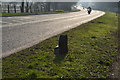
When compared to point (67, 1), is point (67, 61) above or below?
below

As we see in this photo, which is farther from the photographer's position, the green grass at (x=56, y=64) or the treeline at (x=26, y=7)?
the treeline at (x=26, y=7)

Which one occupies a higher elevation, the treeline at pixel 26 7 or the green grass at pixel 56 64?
the treeline at pixel 26 7

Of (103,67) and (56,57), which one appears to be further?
(56,57)

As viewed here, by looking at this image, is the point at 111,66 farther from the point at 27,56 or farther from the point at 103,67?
the point at 27,56

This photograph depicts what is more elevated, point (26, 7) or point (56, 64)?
point (26, 7)

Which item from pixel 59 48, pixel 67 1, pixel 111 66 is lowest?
pixel 111 66

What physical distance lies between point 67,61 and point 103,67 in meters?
1.25

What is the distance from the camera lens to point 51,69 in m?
5.53

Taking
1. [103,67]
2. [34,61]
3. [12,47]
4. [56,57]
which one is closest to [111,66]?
[103,67]

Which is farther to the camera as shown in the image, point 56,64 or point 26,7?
point 26,7

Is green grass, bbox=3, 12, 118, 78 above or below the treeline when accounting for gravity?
below

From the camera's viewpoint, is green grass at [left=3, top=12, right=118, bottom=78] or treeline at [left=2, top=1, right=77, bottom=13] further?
treeline at [left=2, top=1, right=77, bottom=13]

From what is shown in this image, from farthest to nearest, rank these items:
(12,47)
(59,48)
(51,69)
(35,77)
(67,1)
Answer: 1. (67,1)
2. (12,47)
3. (59,48)
4. (51,69)
5. (35,77)

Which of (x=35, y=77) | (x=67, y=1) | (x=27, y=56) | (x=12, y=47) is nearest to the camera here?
(x=35, y=77)
